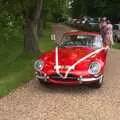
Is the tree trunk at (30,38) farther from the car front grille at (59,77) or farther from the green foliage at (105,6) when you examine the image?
the green foliage at (105,6)

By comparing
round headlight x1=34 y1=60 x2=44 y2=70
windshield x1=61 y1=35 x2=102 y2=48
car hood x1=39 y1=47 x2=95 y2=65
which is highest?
windshield x1=61 y1=35 x2=102 y2=48

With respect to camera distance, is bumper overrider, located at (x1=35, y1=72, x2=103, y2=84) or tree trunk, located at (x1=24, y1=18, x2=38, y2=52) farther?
tree trunk, located at (x1=24, y1=18, x2=38, y2=52)

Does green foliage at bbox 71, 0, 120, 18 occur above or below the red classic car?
below

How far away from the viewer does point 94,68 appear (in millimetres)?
10188

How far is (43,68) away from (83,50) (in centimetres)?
177


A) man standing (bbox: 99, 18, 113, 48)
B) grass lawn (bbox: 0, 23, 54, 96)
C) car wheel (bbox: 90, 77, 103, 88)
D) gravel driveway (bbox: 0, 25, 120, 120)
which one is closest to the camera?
gravel driveway (bbox: 0, 25, 120, 120)

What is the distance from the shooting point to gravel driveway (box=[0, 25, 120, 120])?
26.9ft

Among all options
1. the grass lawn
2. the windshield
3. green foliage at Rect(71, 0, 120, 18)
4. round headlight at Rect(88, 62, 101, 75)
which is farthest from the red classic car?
green foliage at Rect(71, 0, 120, 18)

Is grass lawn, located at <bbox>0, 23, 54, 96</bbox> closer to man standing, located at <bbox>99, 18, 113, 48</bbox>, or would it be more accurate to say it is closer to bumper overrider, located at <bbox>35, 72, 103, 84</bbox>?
bumper overrider, located at <bbox>35, 72, 103, 84</bbox>

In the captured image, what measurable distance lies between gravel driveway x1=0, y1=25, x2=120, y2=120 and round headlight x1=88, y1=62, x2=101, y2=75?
585mm

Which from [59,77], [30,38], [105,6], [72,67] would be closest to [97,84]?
[72,67]

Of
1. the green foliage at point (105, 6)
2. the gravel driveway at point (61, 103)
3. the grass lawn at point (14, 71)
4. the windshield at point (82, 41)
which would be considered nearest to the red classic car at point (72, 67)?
the gravel driveway at point (61, 103)

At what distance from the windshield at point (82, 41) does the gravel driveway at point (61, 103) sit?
136cm

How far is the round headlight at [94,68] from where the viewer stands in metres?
10.1
